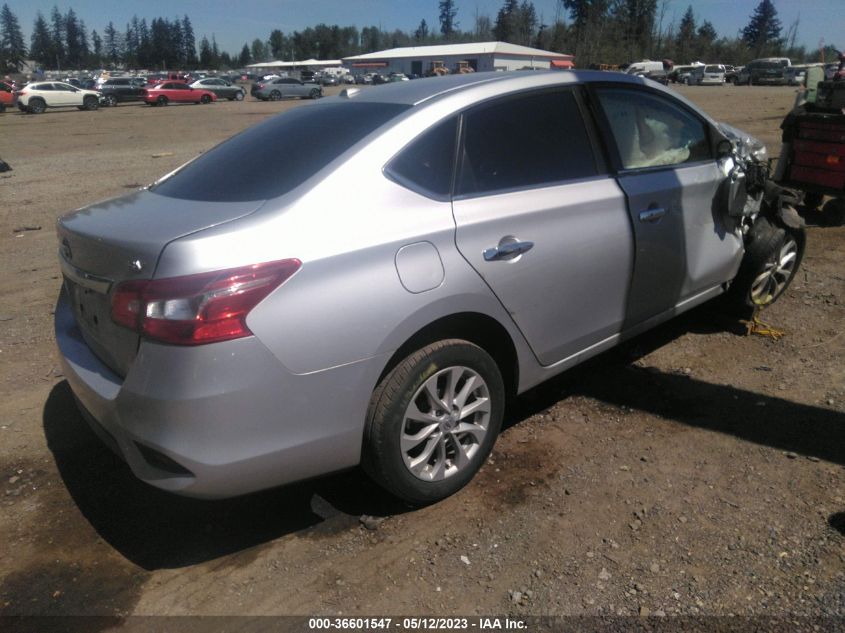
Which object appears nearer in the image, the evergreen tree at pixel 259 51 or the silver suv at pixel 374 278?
the silver suv at pixel 374 278

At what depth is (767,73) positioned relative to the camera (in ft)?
175

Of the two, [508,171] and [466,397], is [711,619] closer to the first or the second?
[466,397]

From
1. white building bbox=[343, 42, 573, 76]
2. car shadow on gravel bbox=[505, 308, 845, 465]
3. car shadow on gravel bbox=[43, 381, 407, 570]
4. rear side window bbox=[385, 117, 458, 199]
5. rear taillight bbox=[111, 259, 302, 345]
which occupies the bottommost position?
car shadow on gravel bbox=[43, 381, 407, 570]

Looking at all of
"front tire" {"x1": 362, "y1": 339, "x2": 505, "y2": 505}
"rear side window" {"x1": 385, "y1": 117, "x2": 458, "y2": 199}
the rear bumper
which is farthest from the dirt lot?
"rear side window" {"x1": 385, "y1": 117, "x2": 458, "y2": 199}

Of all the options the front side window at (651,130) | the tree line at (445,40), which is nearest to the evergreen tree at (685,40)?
the tree line at (445,40)

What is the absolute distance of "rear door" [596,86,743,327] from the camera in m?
3.59

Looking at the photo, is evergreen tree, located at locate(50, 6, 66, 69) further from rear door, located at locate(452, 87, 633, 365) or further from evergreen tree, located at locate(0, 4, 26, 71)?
rear door, located at locate(452, 87, 633, 365)

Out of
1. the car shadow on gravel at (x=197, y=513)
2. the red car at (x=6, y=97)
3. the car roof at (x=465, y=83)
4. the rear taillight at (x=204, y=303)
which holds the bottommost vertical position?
the car shadow on gravel at (x=197, y=513)

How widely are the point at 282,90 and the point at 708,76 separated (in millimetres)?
35416

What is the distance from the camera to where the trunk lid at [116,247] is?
2395mm

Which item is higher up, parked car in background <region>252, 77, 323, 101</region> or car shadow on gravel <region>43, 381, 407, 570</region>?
parked car in background <region>252, 77, 323, 101</region>

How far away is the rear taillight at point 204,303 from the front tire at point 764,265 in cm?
357

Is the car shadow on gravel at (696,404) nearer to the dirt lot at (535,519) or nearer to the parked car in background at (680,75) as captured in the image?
the dirt lot at (535,519)

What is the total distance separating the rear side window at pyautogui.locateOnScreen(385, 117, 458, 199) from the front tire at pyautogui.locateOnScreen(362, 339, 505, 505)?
655 mm
